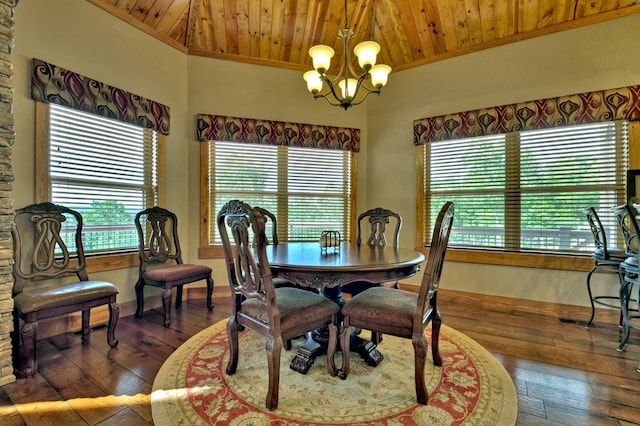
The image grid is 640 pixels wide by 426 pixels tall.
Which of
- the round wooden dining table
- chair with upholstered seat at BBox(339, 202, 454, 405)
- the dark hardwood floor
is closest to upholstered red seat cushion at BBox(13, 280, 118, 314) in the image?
the dark hardwood floor

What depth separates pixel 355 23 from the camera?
152 inches

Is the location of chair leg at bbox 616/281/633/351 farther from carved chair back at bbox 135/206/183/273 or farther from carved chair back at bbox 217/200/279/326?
carved chair back at bbox 135/206/183/273

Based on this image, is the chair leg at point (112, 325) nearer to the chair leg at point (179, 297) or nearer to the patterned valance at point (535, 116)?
the chair leg at point (179, 297)

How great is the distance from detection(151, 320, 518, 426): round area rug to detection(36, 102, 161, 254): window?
5.17 feet

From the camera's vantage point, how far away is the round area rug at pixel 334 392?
5.13 feet

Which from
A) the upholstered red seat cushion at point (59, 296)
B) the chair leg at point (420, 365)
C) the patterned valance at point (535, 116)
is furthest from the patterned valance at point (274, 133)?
the chair leg at point (420, 365)

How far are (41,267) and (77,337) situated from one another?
2.17 ft

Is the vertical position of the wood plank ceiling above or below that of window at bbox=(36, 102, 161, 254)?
above

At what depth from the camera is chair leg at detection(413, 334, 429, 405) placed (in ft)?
5.42

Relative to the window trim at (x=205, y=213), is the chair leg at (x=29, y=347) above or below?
below

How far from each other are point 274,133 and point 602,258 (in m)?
3.65

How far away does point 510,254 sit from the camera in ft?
11.2

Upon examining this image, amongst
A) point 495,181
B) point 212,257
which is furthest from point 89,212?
point 495,181

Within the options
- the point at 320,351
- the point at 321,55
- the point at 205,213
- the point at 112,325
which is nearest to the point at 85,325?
the point at 112,325
